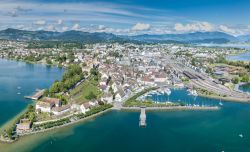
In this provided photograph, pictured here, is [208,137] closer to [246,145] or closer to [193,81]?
[246,145]

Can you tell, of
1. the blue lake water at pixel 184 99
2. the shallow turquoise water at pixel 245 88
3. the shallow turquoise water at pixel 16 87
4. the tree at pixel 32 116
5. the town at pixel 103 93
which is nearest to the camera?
the tree at pixel 32 116

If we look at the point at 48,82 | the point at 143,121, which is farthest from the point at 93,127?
the point at 48,82

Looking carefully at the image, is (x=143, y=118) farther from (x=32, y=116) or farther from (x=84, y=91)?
(x=84, y=91)

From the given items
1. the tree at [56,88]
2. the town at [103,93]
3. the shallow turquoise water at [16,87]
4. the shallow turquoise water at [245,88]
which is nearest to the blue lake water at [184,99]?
the town at [103,93]

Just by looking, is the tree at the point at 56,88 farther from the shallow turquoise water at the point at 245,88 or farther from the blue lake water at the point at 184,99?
the shallow turquoise water at the point at 245,88

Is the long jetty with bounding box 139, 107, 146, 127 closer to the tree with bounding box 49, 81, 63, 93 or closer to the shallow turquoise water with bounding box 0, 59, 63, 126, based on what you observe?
the tree with bounding box 49, 81, 63, 93
